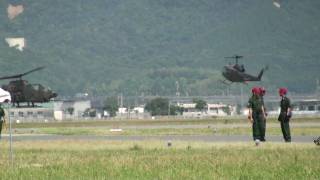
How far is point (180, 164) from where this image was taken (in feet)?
66.2

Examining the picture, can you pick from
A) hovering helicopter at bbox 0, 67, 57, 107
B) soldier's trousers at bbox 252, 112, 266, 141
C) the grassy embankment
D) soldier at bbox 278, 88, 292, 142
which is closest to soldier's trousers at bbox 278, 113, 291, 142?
soldier at bbox 278, 88, 292, 142

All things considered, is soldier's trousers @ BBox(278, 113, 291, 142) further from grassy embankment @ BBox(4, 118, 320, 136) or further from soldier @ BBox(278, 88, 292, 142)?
grassy embankment @ BBox(4, 118, 320, 136)

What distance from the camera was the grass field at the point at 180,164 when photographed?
17.9 m

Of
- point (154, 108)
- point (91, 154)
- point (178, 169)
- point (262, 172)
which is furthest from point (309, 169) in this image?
point (154, 108)

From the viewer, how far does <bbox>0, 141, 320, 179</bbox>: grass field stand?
17891mm

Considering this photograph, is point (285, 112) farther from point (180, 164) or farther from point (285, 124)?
point (180, 164)

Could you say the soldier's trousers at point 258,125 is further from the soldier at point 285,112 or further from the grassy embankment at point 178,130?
the grassy embankment at point 178,130

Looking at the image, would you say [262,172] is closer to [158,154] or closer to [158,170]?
[158,170]

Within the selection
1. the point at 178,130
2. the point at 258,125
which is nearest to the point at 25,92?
the point at 178,130

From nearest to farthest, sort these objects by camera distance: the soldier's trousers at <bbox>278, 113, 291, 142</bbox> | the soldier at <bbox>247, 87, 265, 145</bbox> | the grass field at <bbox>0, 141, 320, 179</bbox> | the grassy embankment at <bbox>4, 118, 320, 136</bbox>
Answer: the grass field at <bbox>0, 141, 320, 179</bbox>
the soldier at <bbox>247, 87, 265, 145</bbox>
the soldier's trousers at <bbox>278, 113, 291, 142</bbox>
the grassy embankment at <bbox>4, 118, 320, 136</bbox>

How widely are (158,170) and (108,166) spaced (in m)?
1.59

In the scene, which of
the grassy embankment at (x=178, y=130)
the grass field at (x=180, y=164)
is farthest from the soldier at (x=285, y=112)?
the grassy embankment at (x=178, y=130)

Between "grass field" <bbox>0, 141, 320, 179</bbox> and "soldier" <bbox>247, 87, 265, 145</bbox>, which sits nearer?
"grass field" <bbox>0, 141, 320, 179</bbox>

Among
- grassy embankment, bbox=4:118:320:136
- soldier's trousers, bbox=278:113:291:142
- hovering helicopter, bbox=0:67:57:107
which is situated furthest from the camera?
hovering helicopter, bbox=0:67:57:107
